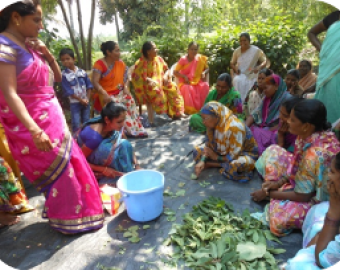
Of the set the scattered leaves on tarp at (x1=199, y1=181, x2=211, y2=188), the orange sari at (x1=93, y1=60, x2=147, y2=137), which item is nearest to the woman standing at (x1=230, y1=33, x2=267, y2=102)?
the orange sari at (x1=93, y1=60, x2=147, y2=137)

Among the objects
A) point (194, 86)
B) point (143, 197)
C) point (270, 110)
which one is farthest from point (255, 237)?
point (194, 86)

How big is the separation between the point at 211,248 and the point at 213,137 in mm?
1481

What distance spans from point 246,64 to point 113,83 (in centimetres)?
297

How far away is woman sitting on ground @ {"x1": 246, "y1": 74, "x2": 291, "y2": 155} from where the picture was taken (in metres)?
3.61

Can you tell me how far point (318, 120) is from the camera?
2.14 meters

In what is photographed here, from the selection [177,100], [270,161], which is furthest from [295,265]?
[177,100]

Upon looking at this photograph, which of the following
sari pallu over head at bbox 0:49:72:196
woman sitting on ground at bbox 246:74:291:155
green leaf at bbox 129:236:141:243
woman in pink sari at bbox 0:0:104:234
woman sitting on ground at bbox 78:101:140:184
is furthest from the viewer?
woman sitting on ground at bbox 246:74:291:155

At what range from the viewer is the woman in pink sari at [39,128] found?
5.86 ft

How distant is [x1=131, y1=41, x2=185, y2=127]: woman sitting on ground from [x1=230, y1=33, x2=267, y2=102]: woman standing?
1.34 m

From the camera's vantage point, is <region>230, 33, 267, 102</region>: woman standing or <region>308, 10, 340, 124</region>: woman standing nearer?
<region>308, 10, 340, 124</region>: woman standing

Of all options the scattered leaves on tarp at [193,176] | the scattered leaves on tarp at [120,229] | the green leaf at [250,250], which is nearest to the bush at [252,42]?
the scattered leaves on tarp at [193,176]

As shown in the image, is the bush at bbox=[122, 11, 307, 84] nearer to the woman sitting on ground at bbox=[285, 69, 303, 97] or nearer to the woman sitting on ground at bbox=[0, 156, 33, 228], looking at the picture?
the woman sitting on ground at bbox=[285, 69, 303, 97]

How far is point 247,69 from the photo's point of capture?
5.84 m

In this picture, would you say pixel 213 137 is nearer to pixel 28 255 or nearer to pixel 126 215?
pixel 126 215
